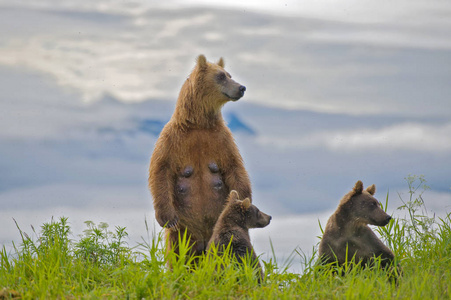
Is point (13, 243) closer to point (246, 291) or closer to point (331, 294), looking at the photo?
point (246, 291)

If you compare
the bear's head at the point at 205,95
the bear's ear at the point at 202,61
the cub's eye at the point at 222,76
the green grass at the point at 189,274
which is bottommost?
the green grass at the point at 189,274

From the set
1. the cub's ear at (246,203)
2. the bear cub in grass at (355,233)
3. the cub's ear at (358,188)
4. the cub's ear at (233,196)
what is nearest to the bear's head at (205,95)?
the cub's ear at (233,196)

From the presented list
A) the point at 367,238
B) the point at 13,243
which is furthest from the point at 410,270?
the point at 13,243

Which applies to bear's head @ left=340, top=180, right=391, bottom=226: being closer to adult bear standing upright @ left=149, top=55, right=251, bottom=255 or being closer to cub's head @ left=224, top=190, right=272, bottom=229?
cub's head @ left=224, top=190, right=272, bottom=229

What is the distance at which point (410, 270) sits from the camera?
7.20m

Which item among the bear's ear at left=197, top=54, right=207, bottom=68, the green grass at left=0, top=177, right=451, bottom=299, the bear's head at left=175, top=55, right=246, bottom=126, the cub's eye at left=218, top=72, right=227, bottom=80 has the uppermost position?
the bear's ear at left=197, top=54, right=207, bottom=68

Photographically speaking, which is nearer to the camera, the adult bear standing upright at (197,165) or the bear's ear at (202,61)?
the adult bear standing upright at (197,165)

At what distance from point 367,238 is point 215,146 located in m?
2.13

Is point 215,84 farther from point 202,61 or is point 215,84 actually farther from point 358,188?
point 358,188

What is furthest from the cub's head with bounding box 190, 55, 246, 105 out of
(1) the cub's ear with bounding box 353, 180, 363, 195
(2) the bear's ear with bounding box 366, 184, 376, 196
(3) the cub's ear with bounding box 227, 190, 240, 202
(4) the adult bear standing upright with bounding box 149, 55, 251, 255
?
(2) the bear's ear with bounding box 366, 184, 376, 196

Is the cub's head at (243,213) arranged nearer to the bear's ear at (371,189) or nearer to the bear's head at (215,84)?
the bear's head at (215,84)

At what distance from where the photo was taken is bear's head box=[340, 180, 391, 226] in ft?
23.2

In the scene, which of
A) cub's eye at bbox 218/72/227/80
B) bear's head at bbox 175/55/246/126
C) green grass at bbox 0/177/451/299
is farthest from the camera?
cub's eye at bbox 218/72/227/80

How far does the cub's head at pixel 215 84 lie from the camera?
7425mm
